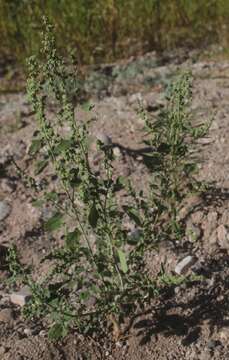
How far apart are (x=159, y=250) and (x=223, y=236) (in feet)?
1.12

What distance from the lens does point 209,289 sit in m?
3.20

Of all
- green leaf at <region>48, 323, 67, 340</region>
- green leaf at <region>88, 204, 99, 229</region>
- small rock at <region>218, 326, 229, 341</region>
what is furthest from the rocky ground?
green leaf at <region>88, 204, 99, 229</region>

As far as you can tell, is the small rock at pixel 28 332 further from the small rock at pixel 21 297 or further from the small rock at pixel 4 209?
the small rock at pixel 4 209

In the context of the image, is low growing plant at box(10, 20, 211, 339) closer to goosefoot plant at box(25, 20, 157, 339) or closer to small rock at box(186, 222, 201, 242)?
goosefoot plant at box(25, 20, 157, 339)

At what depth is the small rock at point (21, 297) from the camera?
3.23 meters

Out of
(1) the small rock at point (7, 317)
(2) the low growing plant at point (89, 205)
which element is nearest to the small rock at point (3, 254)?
(1) the small rock at point (7, 317)

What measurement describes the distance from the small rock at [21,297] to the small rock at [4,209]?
2.38 ft

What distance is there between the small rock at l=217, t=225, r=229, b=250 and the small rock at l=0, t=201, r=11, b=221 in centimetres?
128

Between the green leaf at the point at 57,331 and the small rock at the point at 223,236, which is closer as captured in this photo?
the green leaf at the point at 57,331

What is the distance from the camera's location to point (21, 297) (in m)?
3.24

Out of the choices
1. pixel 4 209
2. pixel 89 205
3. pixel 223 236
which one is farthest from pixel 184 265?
pixel 4 209

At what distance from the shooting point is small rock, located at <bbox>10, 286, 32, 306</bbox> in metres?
3.23

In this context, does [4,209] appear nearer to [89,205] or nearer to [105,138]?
[105,138]

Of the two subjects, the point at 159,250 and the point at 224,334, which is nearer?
the point at 224,334
